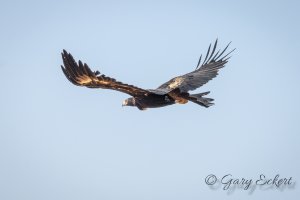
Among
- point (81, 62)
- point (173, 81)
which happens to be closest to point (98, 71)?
point (81, 62)

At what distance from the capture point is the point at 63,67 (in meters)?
13.9

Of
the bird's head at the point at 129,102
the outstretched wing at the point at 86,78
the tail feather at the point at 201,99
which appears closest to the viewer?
the outstretched wing at the point at 86,78

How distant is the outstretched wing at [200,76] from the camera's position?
16.7 meters

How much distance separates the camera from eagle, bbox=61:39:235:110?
13730mm

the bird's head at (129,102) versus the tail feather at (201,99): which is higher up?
the bird's head at (129,102)

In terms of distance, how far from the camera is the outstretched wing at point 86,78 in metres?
13.6

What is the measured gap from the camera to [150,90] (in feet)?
48.1

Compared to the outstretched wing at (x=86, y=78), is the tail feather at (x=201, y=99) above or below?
below

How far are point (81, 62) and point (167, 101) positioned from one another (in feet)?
8.40

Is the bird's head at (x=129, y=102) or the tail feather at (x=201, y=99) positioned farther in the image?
the bird's head at (x=129, y=102)

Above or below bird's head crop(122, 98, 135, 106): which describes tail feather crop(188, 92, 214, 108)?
below

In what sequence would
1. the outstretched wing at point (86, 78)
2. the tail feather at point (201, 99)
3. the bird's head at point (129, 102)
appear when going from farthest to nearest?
the bird's head at point (129, 102) → the tail feather at point (201, 99) → the outstretched wing at point (86, 78)

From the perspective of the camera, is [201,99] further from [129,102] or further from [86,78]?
[86,78]

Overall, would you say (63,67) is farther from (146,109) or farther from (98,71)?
(146,109)
